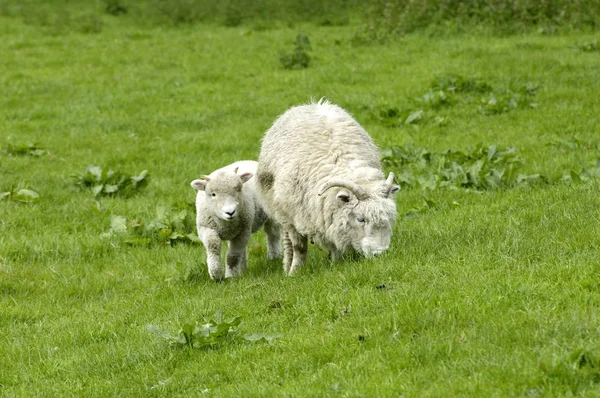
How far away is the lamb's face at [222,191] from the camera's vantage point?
976 cm

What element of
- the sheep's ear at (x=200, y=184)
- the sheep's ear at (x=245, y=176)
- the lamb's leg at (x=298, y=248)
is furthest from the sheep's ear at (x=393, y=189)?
the sheep's ear at (x=200, y=184)

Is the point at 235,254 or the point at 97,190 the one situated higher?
the point at 235,254

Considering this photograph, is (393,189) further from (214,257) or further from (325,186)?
(214,257)

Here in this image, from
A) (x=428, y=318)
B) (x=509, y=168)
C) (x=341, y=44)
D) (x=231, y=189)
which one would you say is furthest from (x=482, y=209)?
(x=341, y=44)

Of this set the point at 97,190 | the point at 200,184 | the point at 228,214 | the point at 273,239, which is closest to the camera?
the point at 228,214

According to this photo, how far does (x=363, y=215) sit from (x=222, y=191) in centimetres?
174

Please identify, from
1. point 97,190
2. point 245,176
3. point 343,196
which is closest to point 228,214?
point 245,176

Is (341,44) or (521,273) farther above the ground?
(521,273)

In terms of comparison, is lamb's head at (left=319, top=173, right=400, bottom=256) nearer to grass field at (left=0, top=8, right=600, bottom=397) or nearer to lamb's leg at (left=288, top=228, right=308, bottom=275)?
grass field at (left=0, top=8, right=600, bottom=397)

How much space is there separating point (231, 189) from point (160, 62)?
1342cm

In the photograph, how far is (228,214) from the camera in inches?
377

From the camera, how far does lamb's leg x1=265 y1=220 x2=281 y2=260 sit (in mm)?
11148

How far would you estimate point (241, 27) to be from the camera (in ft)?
89.2

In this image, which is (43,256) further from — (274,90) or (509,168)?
(274,90)
